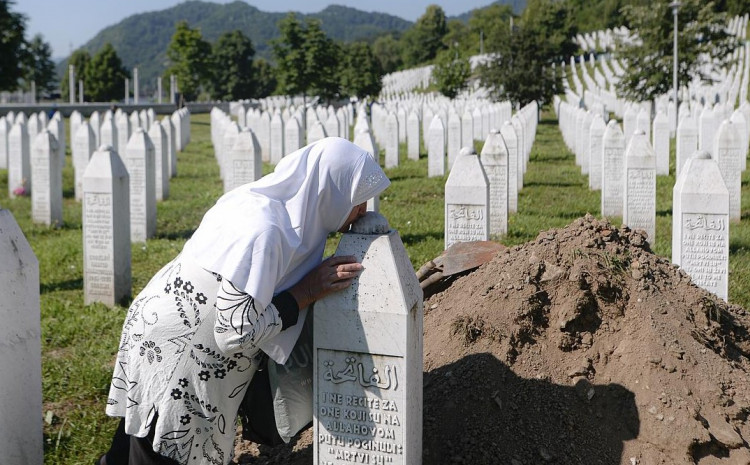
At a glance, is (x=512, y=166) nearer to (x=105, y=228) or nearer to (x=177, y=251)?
(x=177, y=251)

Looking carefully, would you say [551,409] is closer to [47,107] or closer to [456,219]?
[456,219]

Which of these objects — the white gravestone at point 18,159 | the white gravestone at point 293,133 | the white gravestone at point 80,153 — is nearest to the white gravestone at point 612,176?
the white gravestone at point 293,133

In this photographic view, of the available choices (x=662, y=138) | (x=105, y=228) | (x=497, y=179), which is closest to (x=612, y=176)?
(x=497, y=179)

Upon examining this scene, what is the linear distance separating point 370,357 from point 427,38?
344 ft

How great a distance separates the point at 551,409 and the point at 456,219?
4196mm

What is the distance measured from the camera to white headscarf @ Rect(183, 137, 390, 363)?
2963mm

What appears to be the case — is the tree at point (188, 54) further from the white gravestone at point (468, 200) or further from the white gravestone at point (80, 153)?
the white gravestone at point (468, 200)

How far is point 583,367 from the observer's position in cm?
414

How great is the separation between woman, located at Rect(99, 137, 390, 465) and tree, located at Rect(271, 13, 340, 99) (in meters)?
41.9

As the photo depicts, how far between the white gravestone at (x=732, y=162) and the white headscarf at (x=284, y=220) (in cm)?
911

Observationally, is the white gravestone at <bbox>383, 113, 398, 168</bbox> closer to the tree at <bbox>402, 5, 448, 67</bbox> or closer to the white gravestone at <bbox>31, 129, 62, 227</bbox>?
the white gravestone at <bbox>31, 129, 62, 227</bbox>

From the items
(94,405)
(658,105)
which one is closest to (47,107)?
(658,105)

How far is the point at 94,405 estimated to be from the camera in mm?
5195

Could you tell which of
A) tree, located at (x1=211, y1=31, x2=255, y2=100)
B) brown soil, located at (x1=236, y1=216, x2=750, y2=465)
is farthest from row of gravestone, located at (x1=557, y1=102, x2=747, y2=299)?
tree, located at (x1=211, y1=31, x2=255, y2=100)
